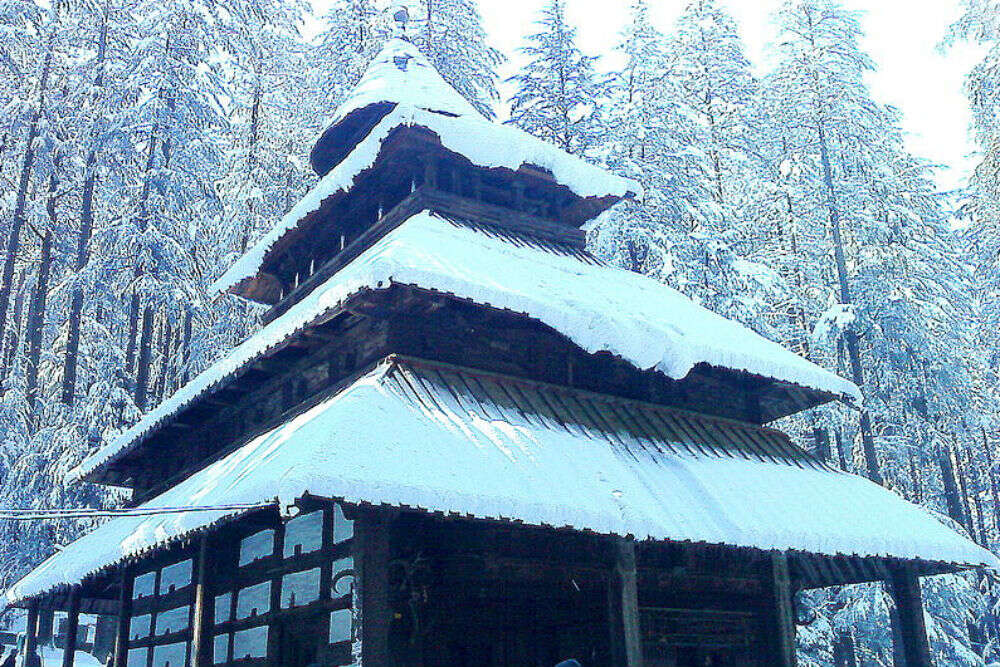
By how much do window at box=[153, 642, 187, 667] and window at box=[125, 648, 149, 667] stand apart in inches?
17.0

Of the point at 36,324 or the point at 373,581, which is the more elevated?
the point at 36,324

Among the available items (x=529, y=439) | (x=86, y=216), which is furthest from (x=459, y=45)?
(x=529, y=439)

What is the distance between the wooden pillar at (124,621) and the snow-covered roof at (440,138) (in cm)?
516

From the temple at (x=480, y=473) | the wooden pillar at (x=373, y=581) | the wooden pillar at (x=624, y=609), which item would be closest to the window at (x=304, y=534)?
the temple at (x=480, y=473)

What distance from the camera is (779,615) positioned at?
12.2m

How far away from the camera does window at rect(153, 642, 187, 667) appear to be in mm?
13008

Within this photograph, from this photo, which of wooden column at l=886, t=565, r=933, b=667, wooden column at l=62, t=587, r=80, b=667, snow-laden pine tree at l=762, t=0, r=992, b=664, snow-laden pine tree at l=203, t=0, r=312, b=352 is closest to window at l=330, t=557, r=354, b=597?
wooden column at l=62, t=587, r=80, b=667

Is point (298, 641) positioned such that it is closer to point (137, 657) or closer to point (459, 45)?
point (137, 657)

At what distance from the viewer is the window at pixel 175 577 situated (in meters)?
13.6

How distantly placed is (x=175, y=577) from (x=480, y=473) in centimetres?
792

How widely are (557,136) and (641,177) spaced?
3445 mm

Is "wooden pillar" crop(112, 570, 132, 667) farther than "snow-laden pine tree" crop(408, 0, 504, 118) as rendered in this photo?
No

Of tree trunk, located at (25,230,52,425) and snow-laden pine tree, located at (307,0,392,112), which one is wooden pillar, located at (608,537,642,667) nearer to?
tree trunk, located at (25,230,52,425)

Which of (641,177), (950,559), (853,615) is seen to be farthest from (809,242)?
(950,559)
